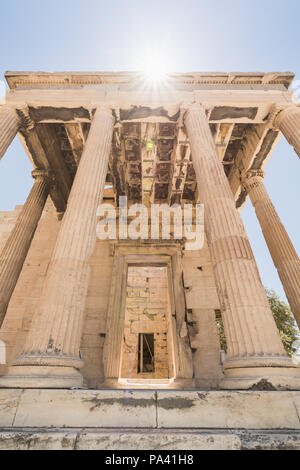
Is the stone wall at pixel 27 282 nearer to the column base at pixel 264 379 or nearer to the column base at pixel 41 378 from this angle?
the column base at pixel 41 378

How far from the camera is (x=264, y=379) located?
370cm

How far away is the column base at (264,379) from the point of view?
3.64 meters

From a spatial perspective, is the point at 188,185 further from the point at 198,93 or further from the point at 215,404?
the point at 215,404

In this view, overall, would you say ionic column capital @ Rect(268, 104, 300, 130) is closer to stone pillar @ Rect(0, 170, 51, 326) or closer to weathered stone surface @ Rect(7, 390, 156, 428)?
weathered stone surface @ Rect(7, 390, 156, 428)

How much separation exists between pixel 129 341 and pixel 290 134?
45.5 feet

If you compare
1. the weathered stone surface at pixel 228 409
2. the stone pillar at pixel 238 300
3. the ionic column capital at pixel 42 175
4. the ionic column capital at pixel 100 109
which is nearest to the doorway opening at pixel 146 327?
the ionic column capital at pixel 42 175

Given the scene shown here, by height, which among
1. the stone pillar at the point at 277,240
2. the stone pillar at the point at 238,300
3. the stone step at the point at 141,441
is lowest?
the stone step at the point at 141,441

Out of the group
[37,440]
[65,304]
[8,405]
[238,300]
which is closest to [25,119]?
[65,304]

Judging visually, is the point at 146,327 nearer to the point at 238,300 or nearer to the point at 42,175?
the point at 42,175

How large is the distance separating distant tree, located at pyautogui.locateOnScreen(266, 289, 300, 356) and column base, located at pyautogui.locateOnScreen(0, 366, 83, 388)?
604 inches

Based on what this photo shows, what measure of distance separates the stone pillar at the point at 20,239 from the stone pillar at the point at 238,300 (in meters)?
7.40

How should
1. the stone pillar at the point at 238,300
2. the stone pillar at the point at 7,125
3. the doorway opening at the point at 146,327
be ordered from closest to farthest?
→ the stone pillar at the point at 238,300
the stone pillar at the point at 7,125
the doorway opening at the point at 146,327

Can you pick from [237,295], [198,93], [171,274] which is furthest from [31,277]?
[198,93]

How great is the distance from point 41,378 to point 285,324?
57.8 feet
